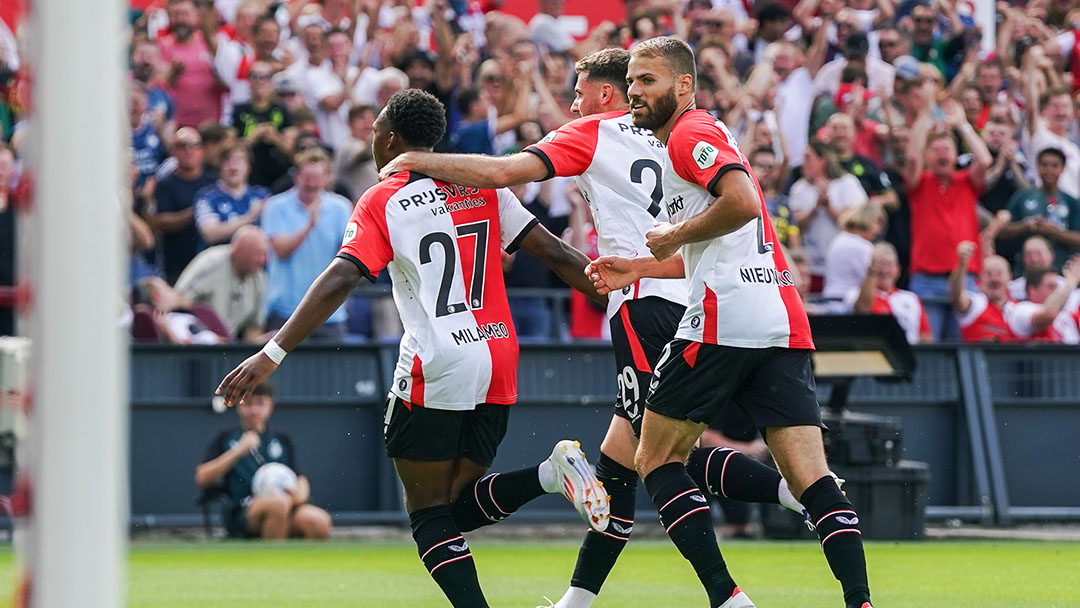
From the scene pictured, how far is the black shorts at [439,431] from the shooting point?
6.73 metres

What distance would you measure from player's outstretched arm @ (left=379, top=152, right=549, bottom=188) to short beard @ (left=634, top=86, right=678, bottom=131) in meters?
0.48

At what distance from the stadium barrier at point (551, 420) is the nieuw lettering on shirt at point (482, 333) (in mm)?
6779

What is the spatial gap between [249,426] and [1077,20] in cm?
1069

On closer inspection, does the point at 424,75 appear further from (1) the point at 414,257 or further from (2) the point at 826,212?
(1) the point at 414,257

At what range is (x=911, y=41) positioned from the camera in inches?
693

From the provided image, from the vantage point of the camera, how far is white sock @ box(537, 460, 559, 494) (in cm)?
693

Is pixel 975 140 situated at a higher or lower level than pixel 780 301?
higher

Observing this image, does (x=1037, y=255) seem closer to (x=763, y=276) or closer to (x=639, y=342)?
(x=639, y=342)

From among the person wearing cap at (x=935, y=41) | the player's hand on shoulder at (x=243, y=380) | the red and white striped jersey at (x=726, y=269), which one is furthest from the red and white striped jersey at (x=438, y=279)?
the person wearing cap at (x=935, y=41)

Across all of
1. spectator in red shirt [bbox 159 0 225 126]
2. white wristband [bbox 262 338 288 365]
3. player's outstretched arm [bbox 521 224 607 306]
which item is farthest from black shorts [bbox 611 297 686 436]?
spectator in red shirt [bbox 159 0 225 126]

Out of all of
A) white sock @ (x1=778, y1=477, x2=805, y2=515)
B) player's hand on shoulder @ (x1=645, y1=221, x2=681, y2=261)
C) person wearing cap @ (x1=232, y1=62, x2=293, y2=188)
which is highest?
person wearing cap @ (x1=232, y1=62, x2=293, y2=188)

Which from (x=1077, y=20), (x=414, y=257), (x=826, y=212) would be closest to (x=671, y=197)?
(x=414, y=257)

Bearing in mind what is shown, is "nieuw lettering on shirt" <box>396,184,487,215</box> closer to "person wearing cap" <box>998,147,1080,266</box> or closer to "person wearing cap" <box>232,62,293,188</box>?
"person wearing cap" <box>232,62,293,188</box>

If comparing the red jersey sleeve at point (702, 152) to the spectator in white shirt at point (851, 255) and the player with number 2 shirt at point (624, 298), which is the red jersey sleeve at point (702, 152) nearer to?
the player with number 2 shirt at point (624, 298)
